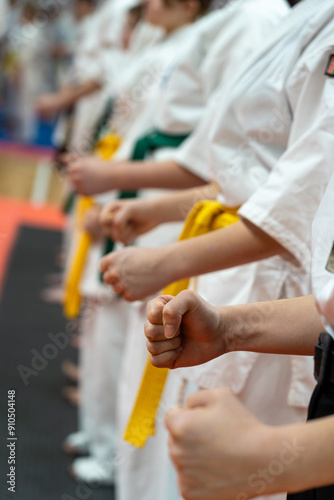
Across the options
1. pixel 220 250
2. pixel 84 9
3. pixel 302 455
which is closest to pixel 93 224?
pixel 220 250

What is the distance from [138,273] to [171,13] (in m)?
1.35

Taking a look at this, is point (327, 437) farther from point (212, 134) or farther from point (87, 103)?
point (87, 103)

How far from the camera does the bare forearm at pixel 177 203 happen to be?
1503 millimetres

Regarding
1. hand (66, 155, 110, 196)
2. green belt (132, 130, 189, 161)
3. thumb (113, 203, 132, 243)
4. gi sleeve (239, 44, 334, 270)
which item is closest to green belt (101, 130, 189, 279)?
green belt (132, 130, 189, 161)

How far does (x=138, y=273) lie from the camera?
1.17m

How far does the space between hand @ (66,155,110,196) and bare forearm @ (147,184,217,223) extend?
0.30 m

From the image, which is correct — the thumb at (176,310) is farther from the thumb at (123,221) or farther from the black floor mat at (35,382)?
the thumb at (123,221)

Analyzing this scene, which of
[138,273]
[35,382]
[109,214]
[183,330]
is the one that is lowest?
[35,382]

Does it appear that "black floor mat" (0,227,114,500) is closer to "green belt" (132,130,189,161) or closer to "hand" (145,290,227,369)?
"hand" (145,290,227,369)

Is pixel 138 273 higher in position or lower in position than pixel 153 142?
higher

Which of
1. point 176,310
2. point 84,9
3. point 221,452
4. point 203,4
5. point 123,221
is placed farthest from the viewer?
point 84,9

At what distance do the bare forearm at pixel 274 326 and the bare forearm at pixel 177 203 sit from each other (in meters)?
0.61

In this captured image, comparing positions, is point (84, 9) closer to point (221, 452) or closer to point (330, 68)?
point (330, 68)

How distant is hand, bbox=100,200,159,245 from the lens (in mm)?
1467
